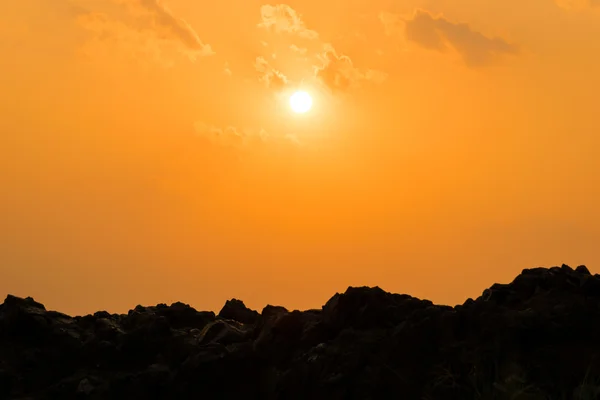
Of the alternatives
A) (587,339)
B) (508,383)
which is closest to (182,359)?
(508,383)

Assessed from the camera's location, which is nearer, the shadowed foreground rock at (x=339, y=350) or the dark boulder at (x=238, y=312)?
the shadowed foreground rock at (x=339, y=350)

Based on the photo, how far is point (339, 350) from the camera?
40.9 feet

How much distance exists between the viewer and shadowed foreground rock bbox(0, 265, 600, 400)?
38.5 ft

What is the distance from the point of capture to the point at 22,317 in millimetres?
14883

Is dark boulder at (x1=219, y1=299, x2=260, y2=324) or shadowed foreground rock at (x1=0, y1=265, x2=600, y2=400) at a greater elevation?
dark boulder at (x1=219, y1=299, x2=260, y2=324)

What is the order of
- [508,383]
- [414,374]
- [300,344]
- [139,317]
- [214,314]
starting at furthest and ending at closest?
[214,314] → [139,317] → [300,344] → [414,374] → [508,383]

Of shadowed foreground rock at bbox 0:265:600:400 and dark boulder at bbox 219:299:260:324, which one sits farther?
dark boulder at bbox 219:299:260:324

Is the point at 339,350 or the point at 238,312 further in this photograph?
the point at 238,312

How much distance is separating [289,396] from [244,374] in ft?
3.91

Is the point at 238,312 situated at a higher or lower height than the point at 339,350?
higher

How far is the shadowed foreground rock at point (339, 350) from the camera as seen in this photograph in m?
11.7

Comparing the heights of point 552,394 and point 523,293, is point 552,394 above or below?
below

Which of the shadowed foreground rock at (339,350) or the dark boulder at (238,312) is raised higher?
the dark boulder at (238,312)

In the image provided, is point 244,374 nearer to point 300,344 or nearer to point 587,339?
point 300,344
